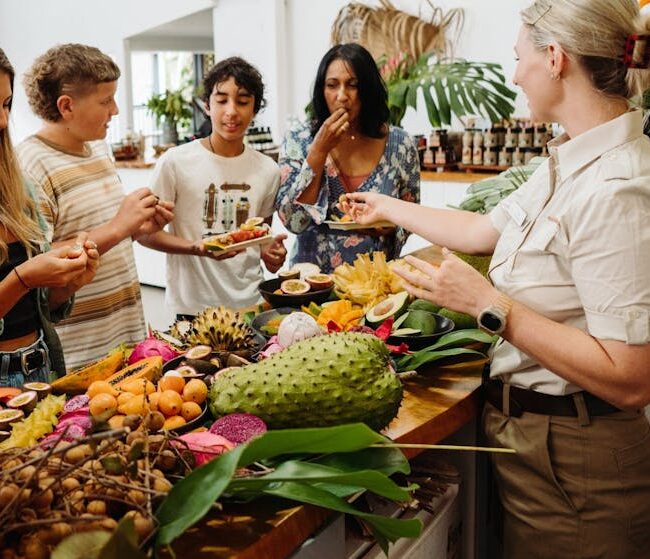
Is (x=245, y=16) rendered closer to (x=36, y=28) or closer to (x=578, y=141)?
(x=36, y=28)

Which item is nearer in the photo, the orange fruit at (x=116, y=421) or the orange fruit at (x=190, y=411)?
the orange fruit at (x=116, y=421)

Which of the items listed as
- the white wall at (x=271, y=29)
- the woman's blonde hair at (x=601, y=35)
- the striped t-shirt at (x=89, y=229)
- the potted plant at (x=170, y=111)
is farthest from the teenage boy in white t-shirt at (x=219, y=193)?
the potted plant at (x=170, y=111)

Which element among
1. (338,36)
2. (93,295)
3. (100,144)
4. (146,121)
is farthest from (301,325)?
(146,121)

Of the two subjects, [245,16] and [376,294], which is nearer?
[376,294]

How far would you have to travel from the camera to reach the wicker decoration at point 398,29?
6391mm

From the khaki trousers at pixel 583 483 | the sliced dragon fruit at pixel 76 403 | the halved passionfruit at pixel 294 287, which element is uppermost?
the halved passionfruit at pixel 294 287

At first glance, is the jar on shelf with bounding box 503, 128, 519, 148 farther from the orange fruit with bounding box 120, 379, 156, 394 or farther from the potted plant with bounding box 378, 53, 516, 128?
the orange fruit with bounding box 120, 379, 156, 394

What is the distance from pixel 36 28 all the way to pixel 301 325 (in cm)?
1023

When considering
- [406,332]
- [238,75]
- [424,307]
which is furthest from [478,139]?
[406,332]

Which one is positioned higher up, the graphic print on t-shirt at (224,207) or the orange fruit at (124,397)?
the graphic print on t-shirt at (224,207)

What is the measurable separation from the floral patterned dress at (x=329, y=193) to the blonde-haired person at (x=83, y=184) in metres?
0.57

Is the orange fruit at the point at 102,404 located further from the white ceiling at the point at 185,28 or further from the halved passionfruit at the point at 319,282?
the white ceiling at the point at 185,28

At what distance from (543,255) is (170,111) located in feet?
24.0

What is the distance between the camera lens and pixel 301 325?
71.8 inches
